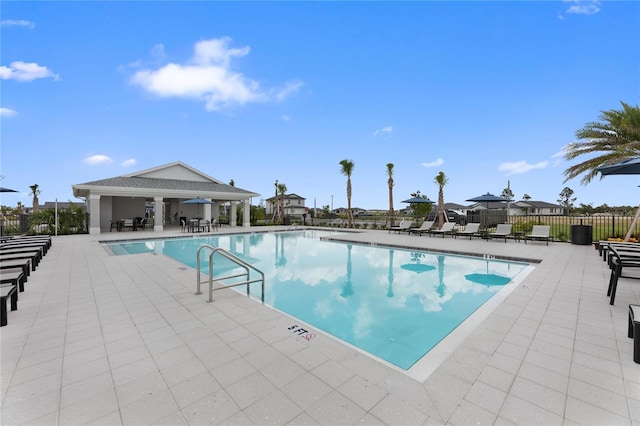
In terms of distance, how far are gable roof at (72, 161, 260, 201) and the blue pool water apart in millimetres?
7312

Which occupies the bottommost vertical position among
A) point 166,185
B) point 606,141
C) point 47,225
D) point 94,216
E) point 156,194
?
point 47,225

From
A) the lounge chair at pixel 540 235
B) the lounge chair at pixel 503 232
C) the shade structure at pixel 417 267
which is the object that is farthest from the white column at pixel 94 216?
the lounge chair at pixel 540 235

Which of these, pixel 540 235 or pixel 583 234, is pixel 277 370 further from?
pixel 583 234

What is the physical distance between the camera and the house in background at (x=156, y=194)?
1695cm

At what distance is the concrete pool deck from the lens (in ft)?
6.85

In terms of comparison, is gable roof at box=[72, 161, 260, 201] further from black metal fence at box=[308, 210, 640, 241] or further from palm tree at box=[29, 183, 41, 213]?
palm tree at box=[29, 183, 41, 213]

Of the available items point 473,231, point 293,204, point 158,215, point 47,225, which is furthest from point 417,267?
point 293,204

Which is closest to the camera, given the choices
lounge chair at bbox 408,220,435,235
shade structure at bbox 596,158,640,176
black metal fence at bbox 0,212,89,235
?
shade structure at bbox 596,158,640,176

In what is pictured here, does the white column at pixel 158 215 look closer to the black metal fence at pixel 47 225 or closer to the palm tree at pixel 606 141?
the black metal fence at pixel 47 225

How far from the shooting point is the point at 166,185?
20016 mm

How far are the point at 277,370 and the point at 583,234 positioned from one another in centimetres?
1388

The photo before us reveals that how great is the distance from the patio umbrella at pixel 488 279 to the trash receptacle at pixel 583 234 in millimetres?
6716

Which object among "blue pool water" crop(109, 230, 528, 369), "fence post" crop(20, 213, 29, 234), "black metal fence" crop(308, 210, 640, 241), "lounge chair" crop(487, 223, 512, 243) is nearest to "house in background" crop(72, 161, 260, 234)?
"fence post" crop(20, 213, 29, 234)

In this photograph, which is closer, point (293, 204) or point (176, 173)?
point (176, 173)
